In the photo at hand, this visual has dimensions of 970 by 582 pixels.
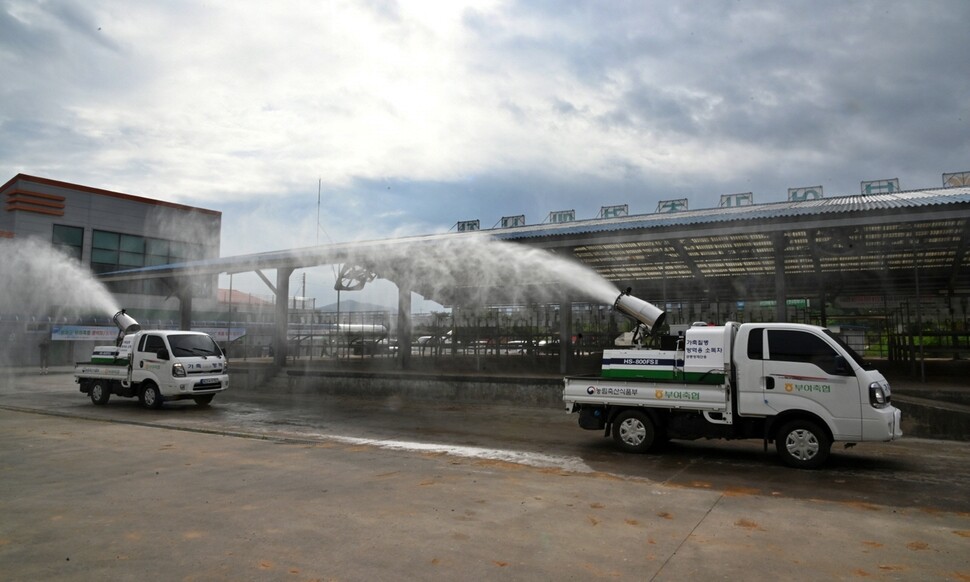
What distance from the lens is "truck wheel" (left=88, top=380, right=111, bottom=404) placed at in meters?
15.9

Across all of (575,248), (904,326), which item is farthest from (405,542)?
(904,326)

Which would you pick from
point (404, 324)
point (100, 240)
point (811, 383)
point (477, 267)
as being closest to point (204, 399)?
point (404, 324)

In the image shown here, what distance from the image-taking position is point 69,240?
113 feet

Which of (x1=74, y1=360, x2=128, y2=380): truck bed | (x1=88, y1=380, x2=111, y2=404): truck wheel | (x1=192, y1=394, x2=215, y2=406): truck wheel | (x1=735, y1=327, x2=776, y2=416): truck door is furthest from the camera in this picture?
(x1=88, y1=380, x2=111, y2=404): truck wheel

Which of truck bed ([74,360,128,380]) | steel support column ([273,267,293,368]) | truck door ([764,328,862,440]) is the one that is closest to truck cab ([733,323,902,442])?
truck door ([764,328,862,440])

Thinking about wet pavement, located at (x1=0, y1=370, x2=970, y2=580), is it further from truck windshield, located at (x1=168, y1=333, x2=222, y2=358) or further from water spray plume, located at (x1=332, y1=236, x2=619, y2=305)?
water spray plume, located at (x1=332, y1=236, x2=619, y2=305)

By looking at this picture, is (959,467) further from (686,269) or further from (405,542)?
(686,269)

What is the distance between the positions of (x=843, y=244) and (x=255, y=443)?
16133mm

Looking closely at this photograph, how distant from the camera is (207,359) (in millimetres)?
15414

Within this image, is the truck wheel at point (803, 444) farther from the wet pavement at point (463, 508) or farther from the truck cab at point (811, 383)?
the wet pavement at point (463, 508)

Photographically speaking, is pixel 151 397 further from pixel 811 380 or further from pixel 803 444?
pixel 811 380

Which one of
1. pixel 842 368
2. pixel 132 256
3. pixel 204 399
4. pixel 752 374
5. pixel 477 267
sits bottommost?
pixel 204 399

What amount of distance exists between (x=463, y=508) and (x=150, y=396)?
12.8 m

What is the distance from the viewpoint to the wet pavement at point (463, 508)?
176 inches
